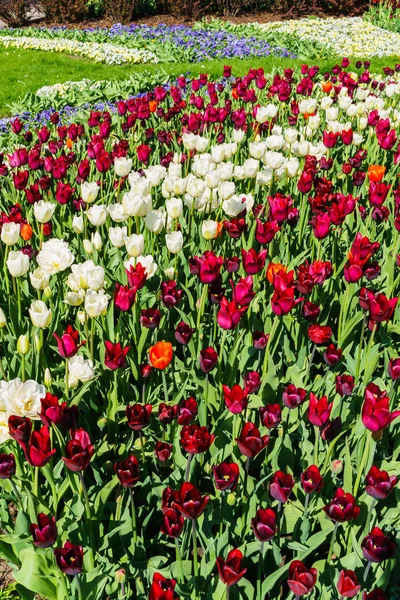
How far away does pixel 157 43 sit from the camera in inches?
505

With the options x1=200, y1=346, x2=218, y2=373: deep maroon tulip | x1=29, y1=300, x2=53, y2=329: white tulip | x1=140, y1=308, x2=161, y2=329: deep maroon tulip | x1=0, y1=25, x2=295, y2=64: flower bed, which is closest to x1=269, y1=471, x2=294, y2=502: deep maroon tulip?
x1=200, y1=346, x2=218, y2=373: deep maroon tulip

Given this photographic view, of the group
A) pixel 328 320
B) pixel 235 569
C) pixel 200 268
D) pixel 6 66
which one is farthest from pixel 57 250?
pixel 6 66

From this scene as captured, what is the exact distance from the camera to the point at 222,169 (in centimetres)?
348

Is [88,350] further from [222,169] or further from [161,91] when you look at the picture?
[161,91]

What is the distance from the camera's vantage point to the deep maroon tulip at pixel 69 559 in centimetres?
151

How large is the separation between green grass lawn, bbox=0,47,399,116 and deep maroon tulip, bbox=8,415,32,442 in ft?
25.8

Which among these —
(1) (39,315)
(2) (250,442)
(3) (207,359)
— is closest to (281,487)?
(2) (250,442)

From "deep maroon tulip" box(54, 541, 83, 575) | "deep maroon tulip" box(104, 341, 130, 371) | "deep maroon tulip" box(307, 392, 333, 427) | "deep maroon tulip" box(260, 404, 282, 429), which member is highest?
"deep maroon tulip" box(104, 341, 130, 371)

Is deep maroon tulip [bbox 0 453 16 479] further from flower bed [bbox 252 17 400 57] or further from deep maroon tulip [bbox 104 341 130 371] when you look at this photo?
→ flower bed [bbox 252 17 400 57]

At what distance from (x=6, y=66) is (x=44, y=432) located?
1123 cm

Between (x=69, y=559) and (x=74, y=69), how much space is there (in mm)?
10627

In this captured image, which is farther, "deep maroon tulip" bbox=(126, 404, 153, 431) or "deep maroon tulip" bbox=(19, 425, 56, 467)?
"deep maroon tulip" bbox=(126, 404, 153, 431)

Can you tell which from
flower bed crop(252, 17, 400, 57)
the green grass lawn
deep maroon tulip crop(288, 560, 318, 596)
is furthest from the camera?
flower bed crop(252, 17, 400, 57)

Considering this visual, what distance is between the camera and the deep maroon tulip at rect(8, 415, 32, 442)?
5.50ft
